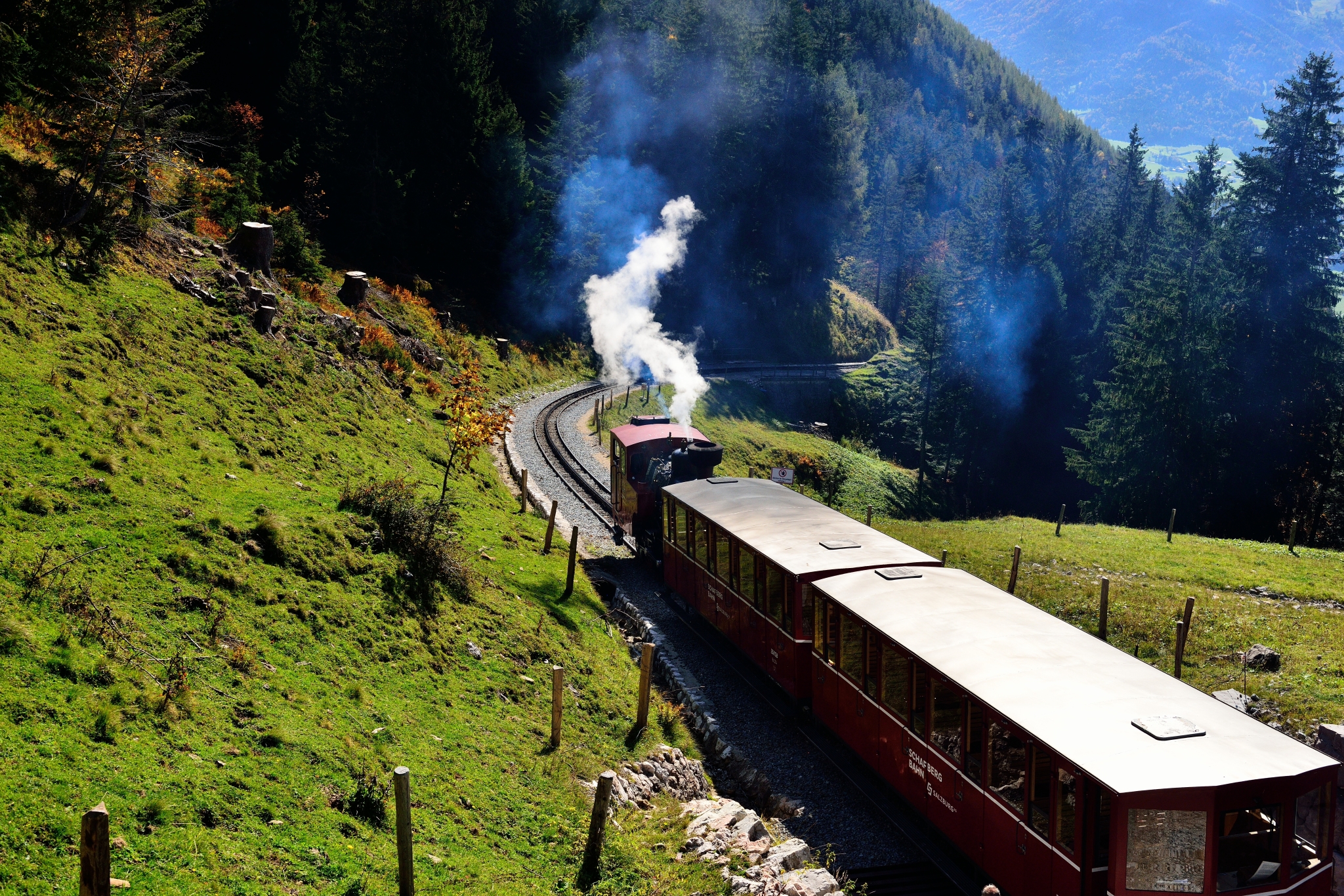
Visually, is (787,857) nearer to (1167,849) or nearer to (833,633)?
(833,633)

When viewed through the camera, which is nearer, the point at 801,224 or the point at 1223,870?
the point at 1223,870

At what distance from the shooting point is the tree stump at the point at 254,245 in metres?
26.0

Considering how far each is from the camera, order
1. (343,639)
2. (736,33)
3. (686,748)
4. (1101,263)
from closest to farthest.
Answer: (343,639), (686,748), (1101,263), (736,33)

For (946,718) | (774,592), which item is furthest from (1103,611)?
(946,718)

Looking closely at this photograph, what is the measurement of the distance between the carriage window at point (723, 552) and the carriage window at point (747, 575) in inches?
18.6

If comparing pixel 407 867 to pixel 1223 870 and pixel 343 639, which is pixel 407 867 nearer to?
pixel 343 639

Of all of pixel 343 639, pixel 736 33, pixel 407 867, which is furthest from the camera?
pixel 736 33

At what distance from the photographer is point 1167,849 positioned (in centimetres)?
838

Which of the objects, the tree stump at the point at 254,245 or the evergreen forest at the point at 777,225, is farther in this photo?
the evergreen forest at the point at 777,225

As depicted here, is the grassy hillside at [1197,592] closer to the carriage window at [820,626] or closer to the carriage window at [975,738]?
the carriage window at [820,626]

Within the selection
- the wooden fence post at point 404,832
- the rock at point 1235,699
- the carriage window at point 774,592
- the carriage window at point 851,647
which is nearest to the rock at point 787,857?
the carriage window at point 851,647

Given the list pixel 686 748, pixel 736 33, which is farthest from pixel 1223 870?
pixel 736 33

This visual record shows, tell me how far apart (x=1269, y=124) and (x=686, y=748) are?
48265 mm

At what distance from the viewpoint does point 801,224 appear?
2837 inches
